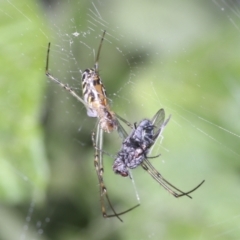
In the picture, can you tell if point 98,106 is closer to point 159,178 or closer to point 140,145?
point 140,145

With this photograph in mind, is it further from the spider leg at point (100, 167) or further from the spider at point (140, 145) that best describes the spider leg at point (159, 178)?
the spider leg at point (100, 167)

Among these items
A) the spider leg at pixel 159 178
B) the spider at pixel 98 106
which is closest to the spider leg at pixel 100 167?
the spider at pixel 98 106

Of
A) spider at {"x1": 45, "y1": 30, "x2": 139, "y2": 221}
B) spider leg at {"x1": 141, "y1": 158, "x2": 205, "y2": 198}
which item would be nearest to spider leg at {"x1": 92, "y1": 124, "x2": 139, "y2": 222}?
spider at {"x1": 45, "y1": 30, "x2": 139, "y2": 221}

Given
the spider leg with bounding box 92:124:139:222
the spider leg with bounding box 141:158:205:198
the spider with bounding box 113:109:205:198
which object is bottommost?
the spider leg with bounding box 92:124:139:222

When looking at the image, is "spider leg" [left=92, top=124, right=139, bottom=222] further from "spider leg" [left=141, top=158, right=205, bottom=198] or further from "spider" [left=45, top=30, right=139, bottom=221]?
"spider leg" [left=141, top=158, right=205, bottom=198]

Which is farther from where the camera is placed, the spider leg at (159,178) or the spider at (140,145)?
the spider leg at (159,178)

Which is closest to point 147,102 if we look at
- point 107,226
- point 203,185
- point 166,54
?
point 166,54

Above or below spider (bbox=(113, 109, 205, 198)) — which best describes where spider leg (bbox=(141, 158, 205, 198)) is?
below
